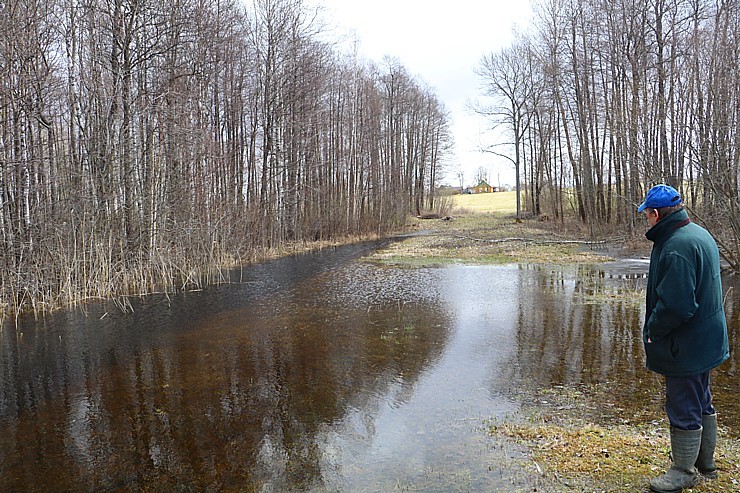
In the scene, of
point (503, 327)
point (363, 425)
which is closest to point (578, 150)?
point (503, 327)

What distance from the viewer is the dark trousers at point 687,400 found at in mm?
3291

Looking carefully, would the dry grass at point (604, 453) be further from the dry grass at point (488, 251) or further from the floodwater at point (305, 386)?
the dry grass at point (488, 251)

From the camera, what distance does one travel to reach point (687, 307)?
126 inches

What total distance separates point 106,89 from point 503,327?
376 inches

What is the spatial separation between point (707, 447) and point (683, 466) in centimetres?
29

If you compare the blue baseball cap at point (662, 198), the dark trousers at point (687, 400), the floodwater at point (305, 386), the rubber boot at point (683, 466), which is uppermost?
the blue baseball cap at point (662, 198)

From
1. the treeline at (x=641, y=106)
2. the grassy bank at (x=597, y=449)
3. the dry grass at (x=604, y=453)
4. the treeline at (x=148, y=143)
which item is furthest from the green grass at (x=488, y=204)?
the dry grass at (x=604, y=453)

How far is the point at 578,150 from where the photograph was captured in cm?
2808

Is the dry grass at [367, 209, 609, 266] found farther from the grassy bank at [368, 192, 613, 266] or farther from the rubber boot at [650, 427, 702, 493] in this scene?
the rubber boot at [650, 427, 702, 493]

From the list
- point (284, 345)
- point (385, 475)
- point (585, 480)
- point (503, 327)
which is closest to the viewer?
point (585, 480)

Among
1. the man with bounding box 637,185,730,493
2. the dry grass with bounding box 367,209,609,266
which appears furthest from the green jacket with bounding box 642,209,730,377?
the dry grass with bounding box 367,209,609,266

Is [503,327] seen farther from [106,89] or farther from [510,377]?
[106,89]

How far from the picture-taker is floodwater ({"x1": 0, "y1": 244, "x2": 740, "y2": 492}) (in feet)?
13.2

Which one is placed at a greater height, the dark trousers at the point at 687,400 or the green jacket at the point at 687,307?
the green jacket at the point at 687,307
